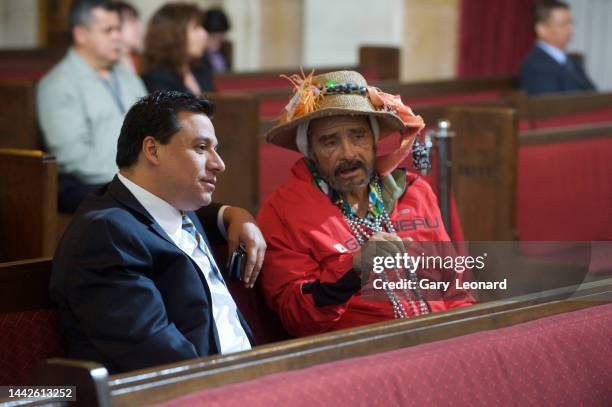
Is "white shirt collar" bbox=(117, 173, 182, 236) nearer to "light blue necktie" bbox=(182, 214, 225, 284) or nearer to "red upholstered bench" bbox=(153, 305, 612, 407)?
"light blue necktie" bbox=(182, 214, 225, 284)

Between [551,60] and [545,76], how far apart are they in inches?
4.6

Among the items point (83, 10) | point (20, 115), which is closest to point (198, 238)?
point (20, 115)

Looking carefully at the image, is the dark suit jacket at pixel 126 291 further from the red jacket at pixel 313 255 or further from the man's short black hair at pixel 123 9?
the man's short black hair at pixel 123 9

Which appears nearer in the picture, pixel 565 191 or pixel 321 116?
pixel 321 116

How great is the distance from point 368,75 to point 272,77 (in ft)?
2.59

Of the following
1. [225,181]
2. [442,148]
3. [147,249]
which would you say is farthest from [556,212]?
[147,249]

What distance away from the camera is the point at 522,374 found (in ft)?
5.95

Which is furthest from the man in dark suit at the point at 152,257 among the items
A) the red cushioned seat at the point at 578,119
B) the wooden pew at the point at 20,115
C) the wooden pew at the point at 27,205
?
the red cushioned seat at the point at 578,119

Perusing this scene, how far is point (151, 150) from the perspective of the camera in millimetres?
2381

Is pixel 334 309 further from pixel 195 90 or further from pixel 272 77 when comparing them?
pixel 272 77

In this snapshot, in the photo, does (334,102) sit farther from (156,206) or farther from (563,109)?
(563,109)

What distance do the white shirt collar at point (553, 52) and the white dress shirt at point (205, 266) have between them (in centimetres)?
542

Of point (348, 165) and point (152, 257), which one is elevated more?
point (348, 165)

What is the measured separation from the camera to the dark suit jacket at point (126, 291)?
2.13 metres
